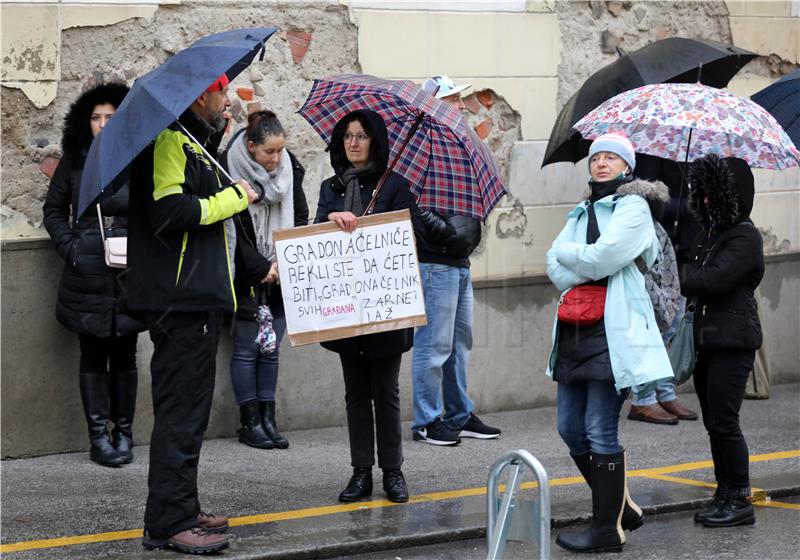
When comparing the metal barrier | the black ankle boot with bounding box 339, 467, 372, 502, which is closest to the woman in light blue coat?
the black ankle boot with bounding box 339, 467, 372, 502

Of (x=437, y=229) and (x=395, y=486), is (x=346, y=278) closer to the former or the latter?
(x=395, y=486)

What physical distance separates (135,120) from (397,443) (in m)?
2.26

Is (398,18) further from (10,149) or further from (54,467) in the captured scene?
(54,467)

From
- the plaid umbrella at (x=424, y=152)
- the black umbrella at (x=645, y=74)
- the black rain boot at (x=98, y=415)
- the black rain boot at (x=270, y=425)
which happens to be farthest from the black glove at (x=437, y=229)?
the black rain boot at (x=98, y=415)

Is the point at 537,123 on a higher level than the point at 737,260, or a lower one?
higher

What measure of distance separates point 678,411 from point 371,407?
11.7 ft

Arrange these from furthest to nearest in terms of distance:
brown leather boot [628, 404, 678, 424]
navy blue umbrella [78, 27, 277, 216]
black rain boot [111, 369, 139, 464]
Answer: brown leather boot [628, 404, 678, 424], black rain boot [111, 369, 139, 464], navy blue umbrella [78, 27, 277, 216]

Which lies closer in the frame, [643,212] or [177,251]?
[177,251]

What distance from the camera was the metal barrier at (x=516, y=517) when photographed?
15.9 ft

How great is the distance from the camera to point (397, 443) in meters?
6.90

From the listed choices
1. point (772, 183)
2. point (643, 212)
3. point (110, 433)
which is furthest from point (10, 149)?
point (772, 183)

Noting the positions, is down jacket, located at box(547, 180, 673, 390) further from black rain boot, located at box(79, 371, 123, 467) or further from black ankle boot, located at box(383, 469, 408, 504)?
black rain boot, located at box(79, 371, 123, 467)

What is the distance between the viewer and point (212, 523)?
20.1 ft

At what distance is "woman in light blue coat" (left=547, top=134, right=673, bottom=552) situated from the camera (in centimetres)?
609
